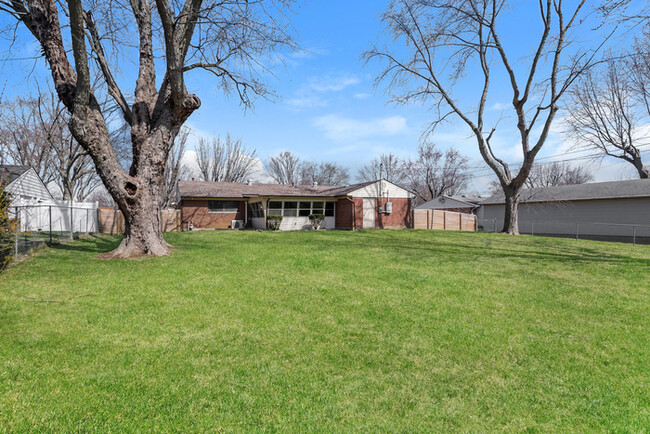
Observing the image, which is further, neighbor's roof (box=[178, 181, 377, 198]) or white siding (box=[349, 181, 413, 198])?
white siding (box=[349, 181, 413, 198])

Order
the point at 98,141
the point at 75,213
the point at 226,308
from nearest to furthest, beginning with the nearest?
the point at 226,308, the point at 98,141, the point at 75,213

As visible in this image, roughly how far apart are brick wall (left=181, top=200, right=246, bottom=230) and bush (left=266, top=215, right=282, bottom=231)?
3978 mm

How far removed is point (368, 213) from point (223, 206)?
1100 cm

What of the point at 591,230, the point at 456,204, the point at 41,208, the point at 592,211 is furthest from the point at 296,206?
the point at 592,211

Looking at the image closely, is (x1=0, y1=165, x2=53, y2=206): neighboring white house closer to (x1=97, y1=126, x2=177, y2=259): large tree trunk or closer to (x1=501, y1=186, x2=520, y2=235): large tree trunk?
(x1=97, y1=126, x2=177, y2=259): large tree trunk

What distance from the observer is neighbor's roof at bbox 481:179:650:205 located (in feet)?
74.9

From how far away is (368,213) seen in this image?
25219 mm

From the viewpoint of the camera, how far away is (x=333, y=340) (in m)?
4.22

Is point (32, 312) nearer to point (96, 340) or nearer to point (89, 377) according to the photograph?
point (96, 340)

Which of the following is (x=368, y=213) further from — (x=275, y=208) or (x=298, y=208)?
(x=275, y=208)

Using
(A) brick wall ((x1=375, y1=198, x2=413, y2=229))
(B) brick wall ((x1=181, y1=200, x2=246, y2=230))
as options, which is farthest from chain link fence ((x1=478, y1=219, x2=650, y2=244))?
(B) brick wall ((x1=181, y1=200, x2=246, y2=230))

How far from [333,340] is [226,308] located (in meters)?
1.99

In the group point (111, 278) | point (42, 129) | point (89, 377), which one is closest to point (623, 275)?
point (89, 377)

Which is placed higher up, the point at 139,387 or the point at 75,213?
the point at 75,213
